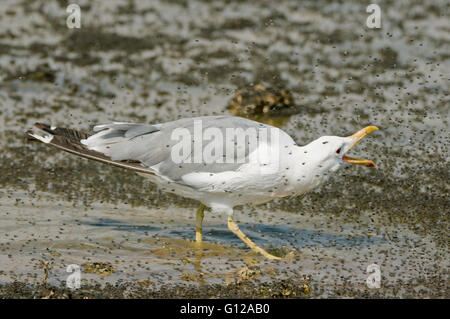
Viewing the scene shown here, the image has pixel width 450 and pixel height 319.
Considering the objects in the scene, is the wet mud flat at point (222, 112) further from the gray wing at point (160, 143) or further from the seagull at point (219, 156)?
the gray wing at point (160, 143)

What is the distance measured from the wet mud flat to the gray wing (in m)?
0.75

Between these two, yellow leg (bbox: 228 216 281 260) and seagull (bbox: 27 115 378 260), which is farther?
yellow leg (bbox: 228 216 281 260)

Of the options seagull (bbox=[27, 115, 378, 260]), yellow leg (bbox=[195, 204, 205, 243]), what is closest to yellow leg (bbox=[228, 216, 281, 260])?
seagull (bbox=[27, 115, 378, 260])

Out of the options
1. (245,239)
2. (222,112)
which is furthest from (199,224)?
(222,112)

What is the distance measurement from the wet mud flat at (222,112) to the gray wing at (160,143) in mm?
746

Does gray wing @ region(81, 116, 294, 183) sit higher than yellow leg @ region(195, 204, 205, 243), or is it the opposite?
gray wing @ region(81, 116, 294, 183)

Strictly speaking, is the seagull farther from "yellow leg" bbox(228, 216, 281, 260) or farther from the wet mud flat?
the wet mud flat

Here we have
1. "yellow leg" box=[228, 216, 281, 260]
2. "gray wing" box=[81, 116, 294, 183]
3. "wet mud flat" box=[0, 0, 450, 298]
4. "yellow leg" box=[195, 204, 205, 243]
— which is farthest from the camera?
"yellow leg" box=[195, 204, 205, 243]

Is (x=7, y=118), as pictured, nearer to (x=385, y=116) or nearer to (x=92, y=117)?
(x=92, y=117)

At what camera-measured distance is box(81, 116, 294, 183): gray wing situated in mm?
6941

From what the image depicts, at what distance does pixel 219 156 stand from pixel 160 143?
56cm

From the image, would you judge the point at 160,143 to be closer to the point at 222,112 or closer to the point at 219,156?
the point at 219,156

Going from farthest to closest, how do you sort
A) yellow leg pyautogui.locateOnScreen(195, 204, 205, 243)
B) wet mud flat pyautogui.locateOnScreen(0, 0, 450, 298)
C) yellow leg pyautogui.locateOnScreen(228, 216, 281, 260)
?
yellow leg pyautogui.locateOnScreen(195, 204, 205, 243) → yellow leg pyautogui.locateOnScreen(228, 216, 281, 260) → wet mud flat pyautogui.locateOnScreen(0, 0, 450, 298)

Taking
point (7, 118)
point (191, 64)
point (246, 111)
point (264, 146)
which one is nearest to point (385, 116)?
point (246, 111)
